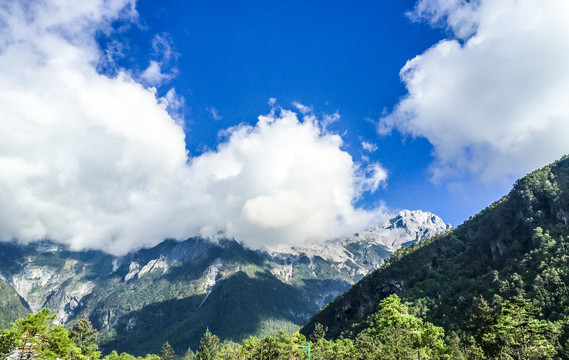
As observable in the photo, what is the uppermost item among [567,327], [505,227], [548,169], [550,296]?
[548,169]

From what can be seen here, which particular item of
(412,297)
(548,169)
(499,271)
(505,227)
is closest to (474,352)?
(499,271)

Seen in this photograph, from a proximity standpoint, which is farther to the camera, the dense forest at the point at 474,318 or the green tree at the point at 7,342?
the green tree at the point at 7,342

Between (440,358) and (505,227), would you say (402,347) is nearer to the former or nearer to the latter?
(440,358)

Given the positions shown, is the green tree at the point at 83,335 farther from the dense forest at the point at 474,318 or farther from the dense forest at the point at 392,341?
the dense forest at the point at 474,318

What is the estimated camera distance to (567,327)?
99500mm

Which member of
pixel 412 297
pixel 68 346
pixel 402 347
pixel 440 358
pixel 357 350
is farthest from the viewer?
pixel 412 297

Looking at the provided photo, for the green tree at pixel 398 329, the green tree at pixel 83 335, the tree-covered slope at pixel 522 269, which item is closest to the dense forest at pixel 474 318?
the green tree at pixel 398 329

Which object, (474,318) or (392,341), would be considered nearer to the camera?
(392,341)

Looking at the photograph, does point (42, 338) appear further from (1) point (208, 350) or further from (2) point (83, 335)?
(1) point (208, 350)

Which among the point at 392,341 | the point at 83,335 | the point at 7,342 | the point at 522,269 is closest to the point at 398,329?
the point at 392,341

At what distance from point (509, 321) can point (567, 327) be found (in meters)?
85.5

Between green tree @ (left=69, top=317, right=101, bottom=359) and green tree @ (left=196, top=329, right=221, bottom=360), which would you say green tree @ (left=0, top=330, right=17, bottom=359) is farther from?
green tree @ (left=196, top=329, right=221, bottom=360)

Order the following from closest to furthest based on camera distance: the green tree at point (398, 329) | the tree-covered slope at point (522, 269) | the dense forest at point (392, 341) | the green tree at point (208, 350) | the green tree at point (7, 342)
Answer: the green tree at point (398, 329), the dense forest at point (392, 341), the green tree at point (7, 342), the green tree at point (208, 350), the tree-covered slope at point (522, 269)

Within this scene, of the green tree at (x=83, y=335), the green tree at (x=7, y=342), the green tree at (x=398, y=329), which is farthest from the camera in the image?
the green tree at (x=83, y=335)
